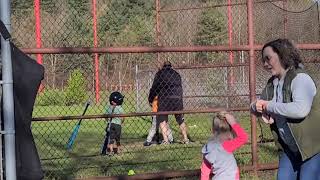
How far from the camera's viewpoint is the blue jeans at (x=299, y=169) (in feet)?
16.7

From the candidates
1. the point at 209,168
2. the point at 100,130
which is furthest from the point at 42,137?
the point at 209,168

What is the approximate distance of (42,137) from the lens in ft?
45.2

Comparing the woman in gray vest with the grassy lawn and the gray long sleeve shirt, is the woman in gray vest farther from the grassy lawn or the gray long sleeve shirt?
the grassy lawn

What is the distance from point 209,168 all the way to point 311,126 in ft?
4.25

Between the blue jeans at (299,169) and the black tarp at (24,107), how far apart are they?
6.75 feet

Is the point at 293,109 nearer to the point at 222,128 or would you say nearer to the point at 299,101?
the point at 299,101

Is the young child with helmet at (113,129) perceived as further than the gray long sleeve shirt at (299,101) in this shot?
Yes

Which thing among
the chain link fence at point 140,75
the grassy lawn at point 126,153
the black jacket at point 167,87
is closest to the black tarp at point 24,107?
the chain link fence at point 140,75

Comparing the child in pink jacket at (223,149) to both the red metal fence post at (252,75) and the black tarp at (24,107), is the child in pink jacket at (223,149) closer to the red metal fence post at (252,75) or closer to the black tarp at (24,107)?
the black tarp at (24,107)

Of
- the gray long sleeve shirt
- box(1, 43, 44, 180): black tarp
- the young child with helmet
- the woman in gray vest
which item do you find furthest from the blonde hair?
the young child with helmet

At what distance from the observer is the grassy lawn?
9.59 metres

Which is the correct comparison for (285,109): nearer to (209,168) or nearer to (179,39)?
(209,168)

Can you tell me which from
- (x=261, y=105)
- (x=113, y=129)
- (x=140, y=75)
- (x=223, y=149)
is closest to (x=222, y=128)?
(x=223, y=149)

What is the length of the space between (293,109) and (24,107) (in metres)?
1.98
